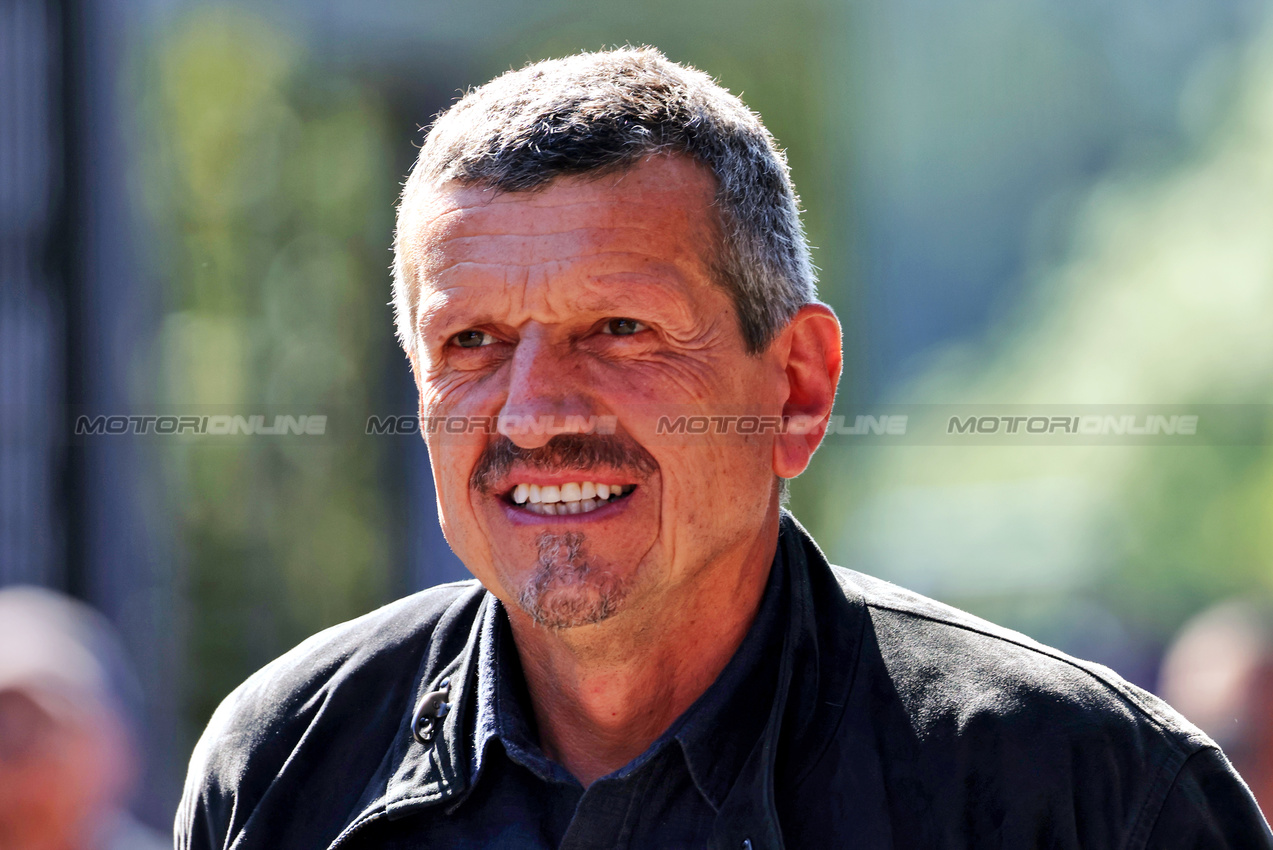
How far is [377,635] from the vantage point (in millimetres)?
2197

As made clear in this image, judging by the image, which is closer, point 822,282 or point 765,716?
point 765,716

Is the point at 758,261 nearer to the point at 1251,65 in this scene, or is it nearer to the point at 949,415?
the point at 949,415

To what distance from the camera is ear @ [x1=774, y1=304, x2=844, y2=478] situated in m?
2.04

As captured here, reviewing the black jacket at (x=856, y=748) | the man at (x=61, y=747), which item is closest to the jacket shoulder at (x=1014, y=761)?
the black jacket at (x=856, y=748)

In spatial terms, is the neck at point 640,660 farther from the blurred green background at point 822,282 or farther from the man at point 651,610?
the blurred green background at point 822,282

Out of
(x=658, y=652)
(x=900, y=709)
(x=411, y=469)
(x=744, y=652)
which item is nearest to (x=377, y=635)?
(x=658, y=652)

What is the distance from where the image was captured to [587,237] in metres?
1.82

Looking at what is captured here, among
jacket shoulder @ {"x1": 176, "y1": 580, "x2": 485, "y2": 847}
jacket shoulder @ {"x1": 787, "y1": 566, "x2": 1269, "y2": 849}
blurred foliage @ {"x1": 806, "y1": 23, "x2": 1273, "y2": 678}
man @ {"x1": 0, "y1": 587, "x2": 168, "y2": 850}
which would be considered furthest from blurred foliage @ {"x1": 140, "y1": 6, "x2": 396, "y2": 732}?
jacket shoulder @ {"x1": 787, "y1": 566, "x2": 1269, "y2": 849}

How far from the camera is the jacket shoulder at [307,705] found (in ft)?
6.67

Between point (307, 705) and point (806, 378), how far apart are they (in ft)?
3.46

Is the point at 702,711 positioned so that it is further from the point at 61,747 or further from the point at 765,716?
the point at 61,747

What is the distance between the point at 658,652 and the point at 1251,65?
13.3 feet

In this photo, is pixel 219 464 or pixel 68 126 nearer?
pixel 68 126

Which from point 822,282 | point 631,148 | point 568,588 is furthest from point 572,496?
point 822,282
